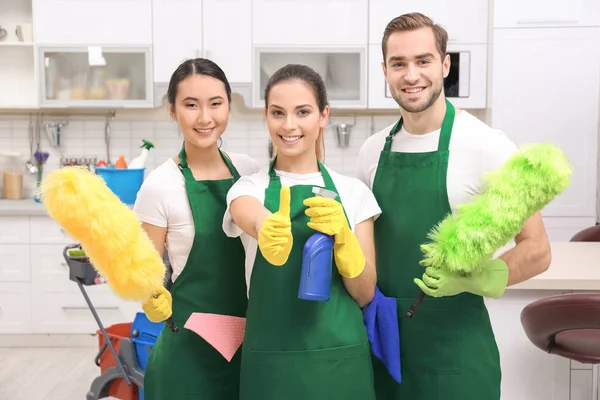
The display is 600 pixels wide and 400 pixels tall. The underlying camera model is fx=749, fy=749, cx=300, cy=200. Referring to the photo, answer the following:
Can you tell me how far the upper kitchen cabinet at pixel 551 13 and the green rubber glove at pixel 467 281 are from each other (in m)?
3.00

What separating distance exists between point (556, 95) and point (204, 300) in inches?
124

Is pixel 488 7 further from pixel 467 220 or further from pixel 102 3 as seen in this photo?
pixel 467 220

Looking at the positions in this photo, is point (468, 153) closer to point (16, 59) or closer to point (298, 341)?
point (298, 341)

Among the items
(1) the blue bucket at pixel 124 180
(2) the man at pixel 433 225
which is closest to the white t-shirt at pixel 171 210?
(2) the man at pixel 433 225

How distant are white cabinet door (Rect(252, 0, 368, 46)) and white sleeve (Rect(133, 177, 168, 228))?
2.87 m

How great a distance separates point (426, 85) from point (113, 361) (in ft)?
6.30

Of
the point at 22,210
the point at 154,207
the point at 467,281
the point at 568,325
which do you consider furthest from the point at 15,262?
the point at 467,281

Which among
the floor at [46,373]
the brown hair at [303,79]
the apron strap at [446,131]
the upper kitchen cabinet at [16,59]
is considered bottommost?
the floor at [46,373]

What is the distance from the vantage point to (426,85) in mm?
1676

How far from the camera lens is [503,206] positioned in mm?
1448

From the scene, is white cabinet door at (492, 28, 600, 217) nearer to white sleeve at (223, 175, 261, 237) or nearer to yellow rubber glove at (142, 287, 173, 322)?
white sleeve at (223, 175, 261, 237)

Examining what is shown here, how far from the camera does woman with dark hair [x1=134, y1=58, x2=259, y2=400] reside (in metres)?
1.72

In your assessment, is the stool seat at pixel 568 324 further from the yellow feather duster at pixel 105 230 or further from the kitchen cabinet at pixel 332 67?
the kitchen cabinet at pixel 332 67

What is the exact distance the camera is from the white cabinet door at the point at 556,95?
425cm
